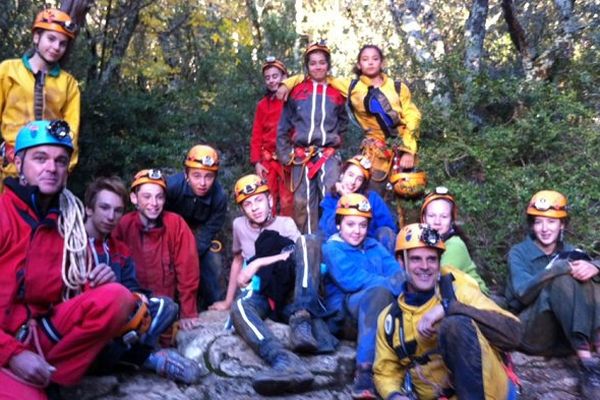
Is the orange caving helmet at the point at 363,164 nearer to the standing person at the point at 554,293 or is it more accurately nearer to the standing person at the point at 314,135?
the standing person at the point at 314,135

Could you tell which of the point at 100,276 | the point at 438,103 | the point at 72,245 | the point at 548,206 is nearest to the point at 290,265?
the point at 100,276

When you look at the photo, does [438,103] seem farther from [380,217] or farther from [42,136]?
[42,136]

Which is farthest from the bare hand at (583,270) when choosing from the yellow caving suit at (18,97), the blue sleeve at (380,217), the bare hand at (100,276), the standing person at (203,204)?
the yellow caving suit at (18,97)

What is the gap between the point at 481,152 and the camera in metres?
7.65

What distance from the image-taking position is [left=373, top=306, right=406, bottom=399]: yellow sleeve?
451cm

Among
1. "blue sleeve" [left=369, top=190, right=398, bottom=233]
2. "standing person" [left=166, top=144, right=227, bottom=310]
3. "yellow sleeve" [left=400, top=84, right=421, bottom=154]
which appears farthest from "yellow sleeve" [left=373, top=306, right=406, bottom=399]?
"yellow sleeve" [left=400, top=84, right=421, bottom=154]

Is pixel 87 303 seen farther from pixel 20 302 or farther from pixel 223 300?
pixel 223 300

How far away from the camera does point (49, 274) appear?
411 cm

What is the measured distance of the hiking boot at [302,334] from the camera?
16.8 feet

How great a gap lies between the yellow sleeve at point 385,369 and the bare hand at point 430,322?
0.29 m

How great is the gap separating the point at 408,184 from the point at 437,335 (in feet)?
10.4

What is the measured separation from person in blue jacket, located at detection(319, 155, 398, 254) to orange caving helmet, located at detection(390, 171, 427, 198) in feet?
1.95

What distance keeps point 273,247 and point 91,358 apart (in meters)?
2.10

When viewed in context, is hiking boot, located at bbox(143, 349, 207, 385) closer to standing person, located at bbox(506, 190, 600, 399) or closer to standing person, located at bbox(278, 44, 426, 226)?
standing person, located at bbox(506, 190, 600, 399)
